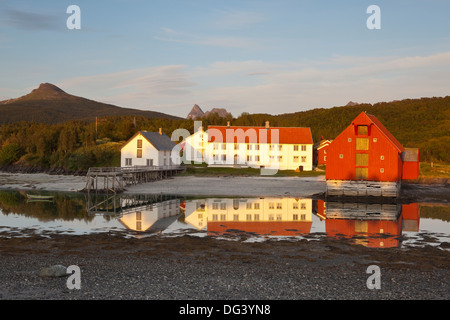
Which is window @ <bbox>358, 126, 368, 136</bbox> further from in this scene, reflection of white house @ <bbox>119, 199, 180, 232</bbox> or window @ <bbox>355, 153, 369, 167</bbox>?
reflection of white house @ <bbox>119, 199, 180, 232</bbox>

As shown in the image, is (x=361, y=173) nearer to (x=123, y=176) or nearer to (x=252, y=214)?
(x=252, y=214)

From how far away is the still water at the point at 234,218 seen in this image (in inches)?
924

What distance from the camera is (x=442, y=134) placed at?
4966 inches

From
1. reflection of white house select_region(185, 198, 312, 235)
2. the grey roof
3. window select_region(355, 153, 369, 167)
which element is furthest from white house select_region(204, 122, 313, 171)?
reflection of white house select_region(185, 198, 312, 235)

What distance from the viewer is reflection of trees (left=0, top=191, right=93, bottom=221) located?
3016 cm

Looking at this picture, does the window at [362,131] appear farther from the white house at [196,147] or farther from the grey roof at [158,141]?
the white house at [196,147]

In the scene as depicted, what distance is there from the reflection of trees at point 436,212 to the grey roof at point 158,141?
3897cm

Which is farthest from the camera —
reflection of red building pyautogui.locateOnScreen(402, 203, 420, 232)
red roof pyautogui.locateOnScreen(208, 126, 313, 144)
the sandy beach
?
red roof pyautogui.locateOnScreen(208, 126, 313, 144)

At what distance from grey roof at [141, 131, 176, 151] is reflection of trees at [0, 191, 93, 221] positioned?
20854mm

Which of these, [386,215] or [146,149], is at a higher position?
[146,149]
